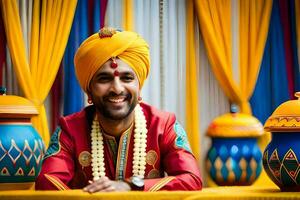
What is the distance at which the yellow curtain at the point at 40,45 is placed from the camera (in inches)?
176

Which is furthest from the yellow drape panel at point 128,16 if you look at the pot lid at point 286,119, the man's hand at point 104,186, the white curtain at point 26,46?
the pot lid at point 286,119

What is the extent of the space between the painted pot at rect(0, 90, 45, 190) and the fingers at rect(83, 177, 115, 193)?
366 millimetres

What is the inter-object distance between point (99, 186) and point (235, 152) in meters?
2.34

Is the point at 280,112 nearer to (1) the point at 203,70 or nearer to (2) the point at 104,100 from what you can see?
(2) the point at 104,100

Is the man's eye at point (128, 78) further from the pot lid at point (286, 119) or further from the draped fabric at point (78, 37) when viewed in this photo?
the draped fabric at point (78, 37)

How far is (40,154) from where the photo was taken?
2.72 m

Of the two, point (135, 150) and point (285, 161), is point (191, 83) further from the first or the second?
point (285, 161)

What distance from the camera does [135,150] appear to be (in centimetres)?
298

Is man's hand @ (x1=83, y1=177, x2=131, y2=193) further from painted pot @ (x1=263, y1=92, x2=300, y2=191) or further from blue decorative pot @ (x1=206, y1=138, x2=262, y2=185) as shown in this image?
blue decorative pot @ (x1=206, y1=138, x2=262, y2=185)

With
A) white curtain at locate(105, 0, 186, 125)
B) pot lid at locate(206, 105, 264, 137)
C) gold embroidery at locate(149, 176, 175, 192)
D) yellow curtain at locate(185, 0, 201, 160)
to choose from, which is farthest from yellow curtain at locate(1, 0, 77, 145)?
gold embroidery at locate(149, 176, 175, 192)

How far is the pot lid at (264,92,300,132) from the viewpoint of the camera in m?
2.32

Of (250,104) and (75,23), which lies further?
(250,104)

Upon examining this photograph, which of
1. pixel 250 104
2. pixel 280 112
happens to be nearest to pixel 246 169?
pixel 250 104

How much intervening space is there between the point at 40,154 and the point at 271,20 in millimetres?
2959
